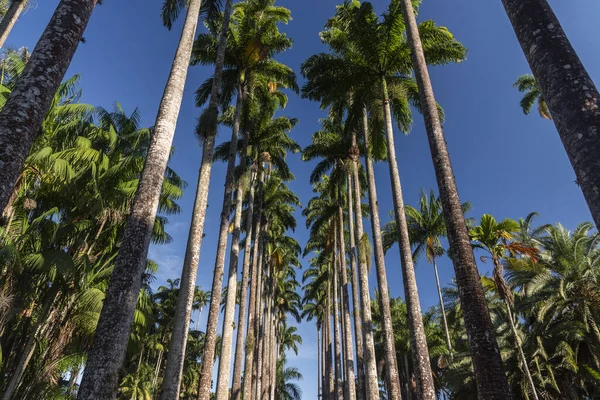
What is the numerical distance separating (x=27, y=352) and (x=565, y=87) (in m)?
15.3

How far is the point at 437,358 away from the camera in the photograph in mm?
40562

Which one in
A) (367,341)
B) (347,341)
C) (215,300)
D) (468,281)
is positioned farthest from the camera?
(347,341)

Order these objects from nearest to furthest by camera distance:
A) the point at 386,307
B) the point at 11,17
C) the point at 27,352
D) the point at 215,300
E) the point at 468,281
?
the point at 468,281, the point at 27,352, the point at 215,300, the point at 11,17, the point at 386,307

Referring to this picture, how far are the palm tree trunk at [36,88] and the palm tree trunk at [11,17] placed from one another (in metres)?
10.4

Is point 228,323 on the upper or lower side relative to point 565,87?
upper

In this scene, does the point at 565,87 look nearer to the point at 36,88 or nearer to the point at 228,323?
the point at 36,88

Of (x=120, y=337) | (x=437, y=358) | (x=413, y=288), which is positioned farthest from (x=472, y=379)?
(x=120, y=337)

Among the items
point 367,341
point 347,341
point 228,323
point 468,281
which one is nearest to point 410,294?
point 367,341

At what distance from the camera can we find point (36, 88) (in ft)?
16.0

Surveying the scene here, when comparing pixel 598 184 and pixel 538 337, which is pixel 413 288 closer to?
pixel 598 184

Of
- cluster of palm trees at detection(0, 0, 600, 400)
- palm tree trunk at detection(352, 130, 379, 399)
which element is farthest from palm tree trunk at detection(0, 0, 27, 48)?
palm tree trunk at detection(352, 130, 379, 399)

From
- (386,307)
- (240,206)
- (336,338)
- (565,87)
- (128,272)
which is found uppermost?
(240,206)

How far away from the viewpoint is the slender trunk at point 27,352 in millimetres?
10719

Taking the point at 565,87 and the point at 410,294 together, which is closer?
the point at 565,87
